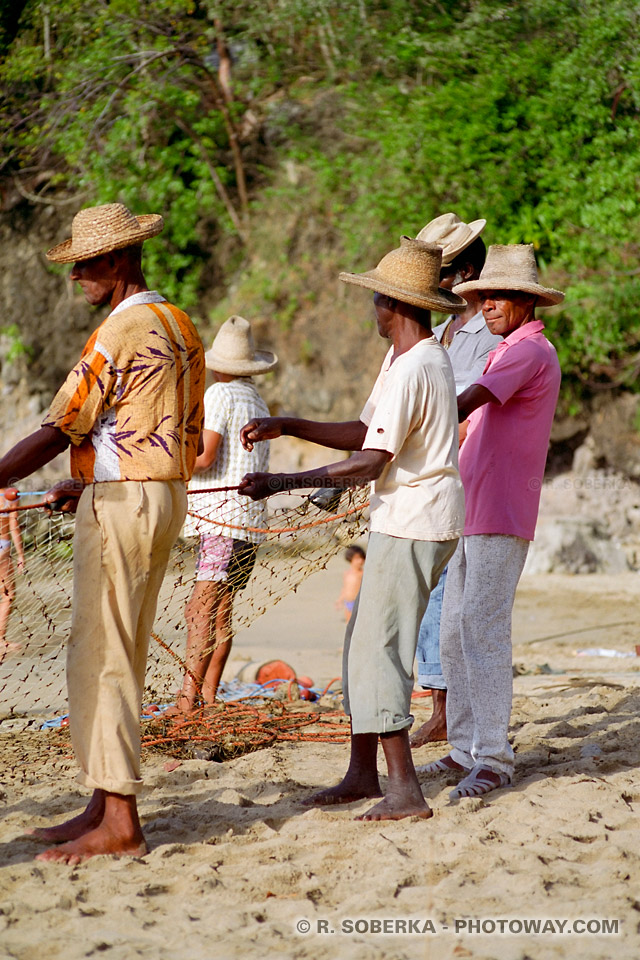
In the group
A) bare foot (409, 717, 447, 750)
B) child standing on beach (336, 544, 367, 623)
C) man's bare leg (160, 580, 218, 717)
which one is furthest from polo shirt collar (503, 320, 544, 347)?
child standing on beach (336, 544, 367, 623)

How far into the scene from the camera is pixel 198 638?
16.5 feet

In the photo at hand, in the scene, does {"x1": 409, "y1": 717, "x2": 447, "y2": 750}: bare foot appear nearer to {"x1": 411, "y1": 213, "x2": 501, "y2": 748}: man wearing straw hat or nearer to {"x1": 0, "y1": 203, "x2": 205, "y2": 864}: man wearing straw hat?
{"x1": 411, "y1": 213, "x2": 501, "y2": 748}: man wearing straw hat

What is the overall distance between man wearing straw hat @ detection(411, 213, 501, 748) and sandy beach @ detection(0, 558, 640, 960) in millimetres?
251

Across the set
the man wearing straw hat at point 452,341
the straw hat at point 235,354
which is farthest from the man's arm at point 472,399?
the straw hat at point 235,354

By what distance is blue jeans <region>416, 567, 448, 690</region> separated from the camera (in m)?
4.67

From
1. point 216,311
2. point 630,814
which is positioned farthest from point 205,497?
point 216,311

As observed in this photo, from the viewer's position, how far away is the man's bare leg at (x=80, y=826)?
10.8 ft

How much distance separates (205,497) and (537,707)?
208 centimetres

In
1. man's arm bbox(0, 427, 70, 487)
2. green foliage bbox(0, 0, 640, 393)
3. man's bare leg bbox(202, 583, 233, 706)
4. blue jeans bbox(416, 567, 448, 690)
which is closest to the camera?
man's arm bbox(0, 427, 70, 487)

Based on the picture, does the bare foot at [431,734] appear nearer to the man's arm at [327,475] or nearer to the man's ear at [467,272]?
the man's arm at [327,475]

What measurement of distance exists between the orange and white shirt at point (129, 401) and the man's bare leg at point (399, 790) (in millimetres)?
1153

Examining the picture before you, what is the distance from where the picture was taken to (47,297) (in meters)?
14.1

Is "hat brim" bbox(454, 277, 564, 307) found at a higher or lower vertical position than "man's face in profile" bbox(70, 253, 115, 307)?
lower

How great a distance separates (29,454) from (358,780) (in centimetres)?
167
